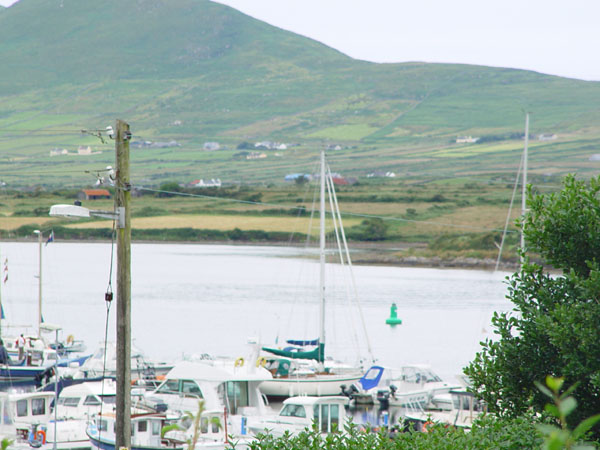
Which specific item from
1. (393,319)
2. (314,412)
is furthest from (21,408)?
(393,319)

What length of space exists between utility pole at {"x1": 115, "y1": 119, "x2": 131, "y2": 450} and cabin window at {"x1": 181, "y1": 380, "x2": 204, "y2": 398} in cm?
1468

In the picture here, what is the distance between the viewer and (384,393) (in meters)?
31.3

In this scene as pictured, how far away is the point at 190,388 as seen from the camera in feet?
87.7

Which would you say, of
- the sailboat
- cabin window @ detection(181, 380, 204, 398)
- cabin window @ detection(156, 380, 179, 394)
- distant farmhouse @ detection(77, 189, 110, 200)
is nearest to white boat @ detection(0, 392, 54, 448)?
cabin window @ detection(156, 380, 179, 394)

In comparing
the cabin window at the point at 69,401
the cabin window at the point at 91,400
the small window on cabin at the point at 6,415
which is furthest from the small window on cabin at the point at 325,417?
the small window on cabin at the point at 6,415

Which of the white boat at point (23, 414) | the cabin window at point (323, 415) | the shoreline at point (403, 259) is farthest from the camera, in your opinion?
the shoreline at point (403, 259)

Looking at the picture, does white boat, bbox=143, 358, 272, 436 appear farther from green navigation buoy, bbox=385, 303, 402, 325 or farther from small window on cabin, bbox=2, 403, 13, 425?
green navigation buoy, bbox=385, 303, 402, 325

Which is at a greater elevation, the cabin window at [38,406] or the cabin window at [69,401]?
the cabin window at [38,406]

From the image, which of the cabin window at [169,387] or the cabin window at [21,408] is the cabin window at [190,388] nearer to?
the cabin window at [169,387]

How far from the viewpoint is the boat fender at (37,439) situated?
70.2ft

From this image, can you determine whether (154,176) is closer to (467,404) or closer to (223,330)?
(223,330)

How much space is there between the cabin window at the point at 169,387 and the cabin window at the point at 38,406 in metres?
4.06

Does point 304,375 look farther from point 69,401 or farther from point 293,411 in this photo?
point 69,401

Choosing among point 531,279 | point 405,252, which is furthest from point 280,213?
point 531,279
